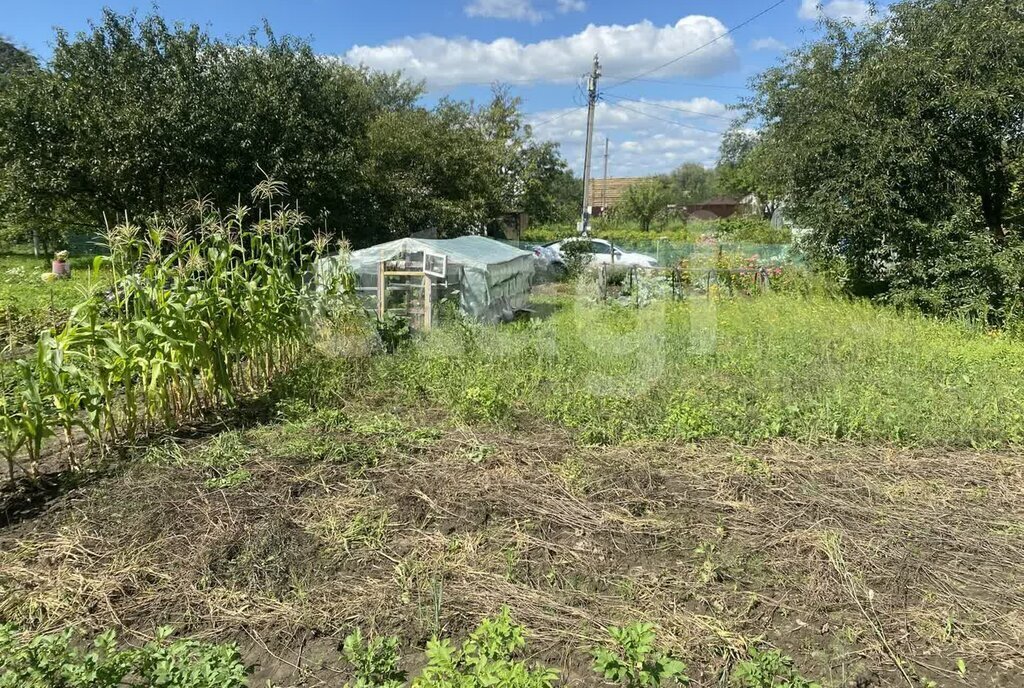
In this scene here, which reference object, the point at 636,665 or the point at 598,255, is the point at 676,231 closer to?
the point at 598,255

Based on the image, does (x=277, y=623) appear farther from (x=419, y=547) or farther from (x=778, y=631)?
(x=778, y=631)

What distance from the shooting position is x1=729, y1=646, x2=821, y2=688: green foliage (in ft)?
7.73

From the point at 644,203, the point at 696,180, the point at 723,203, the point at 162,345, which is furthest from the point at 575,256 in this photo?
the point at 696,180

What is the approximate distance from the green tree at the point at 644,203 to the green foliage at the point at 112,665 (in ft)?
113

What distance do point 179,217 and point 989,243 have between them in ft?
42.0

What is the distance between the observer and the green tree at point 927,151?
29.3 ft

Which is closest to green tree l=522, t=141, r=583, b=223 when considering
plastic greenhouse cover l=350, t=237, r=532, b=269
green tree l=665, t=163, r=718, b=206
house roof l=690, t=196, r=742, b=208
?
plastic greenhouse cover l=350, t=237, r=532, b=269

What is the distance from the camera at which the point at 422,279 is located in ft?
30.3

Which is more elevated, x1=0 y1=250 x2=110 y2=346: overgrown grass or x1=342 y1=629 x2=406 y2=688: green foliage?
x1=0 y1=250 x2=110 y2=346: overgrown grass

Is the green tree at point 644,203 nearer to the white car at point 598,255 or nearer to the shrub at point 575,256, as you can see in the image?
the white car at point 598,255

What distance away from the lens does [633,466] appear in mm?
4238

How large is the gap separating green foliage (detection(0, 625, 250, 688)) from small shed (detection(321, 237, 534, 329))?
635 cm

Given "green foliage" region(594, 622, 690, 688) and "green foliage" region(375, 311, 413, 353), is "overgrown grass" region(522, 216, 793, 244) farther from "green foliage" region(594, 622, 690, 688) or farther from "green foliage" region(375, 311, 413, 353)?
"green foliage" region(594, 622, 690, 688)

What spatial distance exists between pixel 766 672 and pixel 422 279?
7493mm
